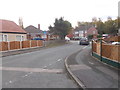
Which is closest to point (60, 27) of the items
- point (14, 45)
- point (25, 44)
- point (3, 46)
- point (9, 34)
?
point (9, 34)

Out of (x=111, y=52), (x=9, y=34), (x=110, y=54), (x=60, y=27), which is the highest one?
(x=60, y=27)

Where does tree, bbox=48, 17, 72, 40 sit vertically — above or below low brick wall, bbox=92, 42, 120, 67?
above

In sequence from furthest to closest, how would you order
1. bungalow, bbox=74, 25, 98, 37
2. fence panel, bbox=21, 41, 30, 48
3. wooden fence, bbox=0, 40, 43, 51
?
bungalow, bbox=74, 25, 98, 37 < fence panel, bbox=21, 41, 30, 48 < wooden fence, bbox=0, 40, 43, 51

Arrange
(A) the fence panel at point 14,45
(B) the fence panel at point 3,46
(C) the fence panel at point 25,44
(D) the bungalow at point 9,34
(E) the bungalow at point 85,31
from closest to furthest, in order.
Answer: (B) the fence panel at point 3,46
(A) the fence panel at point 14,45
(C) the fence panel at point 25,44
(D) the bungalow at point 9,34
(E) the bungalow at point 85,31

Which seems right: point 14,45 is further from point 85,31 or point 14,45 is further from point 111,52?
point 85,31

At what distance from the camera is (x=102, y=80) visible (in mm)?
9469

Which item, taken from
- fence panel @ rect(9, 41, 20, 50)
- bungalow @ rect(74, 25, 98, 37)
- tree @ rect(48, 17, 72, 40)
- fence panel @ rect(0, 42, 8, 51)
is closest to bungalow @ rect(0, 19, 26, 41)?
fence panel @ rect(9, 41, 20, 50)

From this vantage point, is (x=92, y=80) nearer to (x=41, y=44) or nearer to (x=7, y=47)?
(x=7, y=47)

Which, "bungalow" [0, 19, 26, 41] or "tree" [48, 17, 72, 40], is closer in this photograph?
"bungalow" [0, 19, 26, 41]

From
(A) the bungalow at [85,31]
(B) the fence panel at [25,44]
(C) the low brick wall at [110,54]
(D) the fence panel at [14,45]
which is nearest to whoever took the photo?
(C) the low brick wall at [110,54]

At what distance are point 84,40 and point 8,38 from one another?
17136 millimetres

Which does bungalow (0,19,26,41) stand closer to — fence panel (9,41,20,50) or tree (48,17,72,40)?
fence panel (9,41,20,50)

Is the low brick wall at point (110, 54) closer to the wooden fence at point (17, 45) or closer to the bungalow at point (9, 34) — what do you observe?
the wooden fence at point (17, 45)

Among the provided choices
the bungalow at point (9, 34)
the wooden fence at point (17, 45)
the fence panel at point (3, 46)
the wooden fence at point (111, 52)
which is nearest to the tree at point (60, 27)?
the bungalow at point (9, 34)
